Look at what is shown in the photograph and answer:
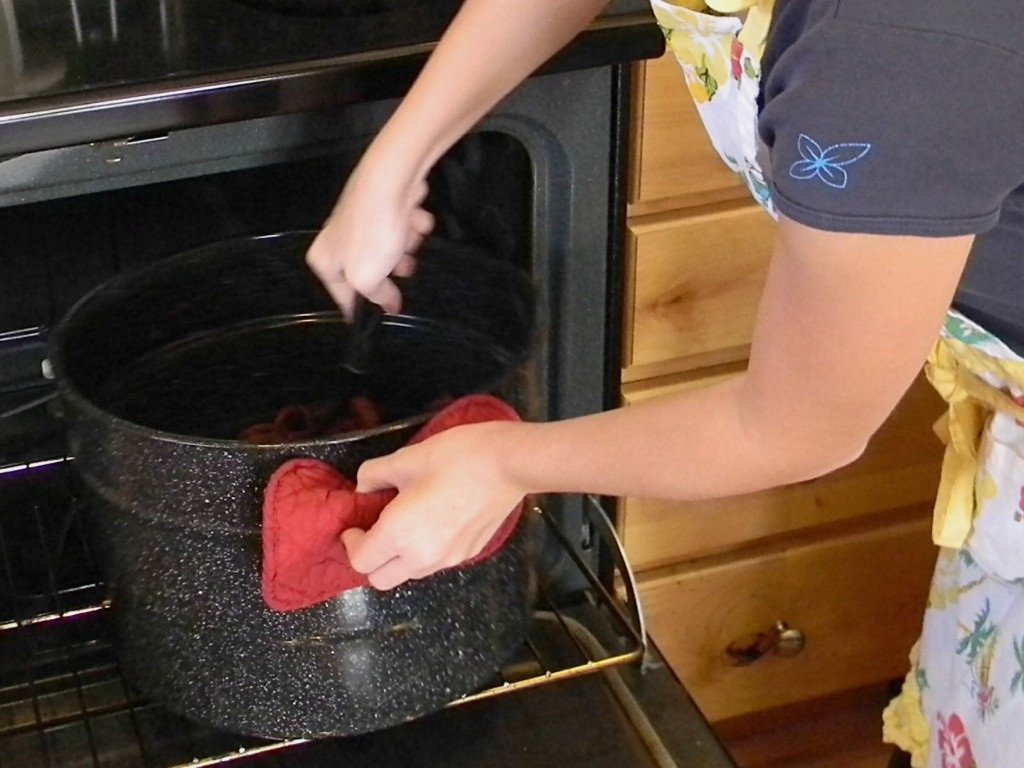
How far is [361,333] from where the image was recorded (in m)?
0.84

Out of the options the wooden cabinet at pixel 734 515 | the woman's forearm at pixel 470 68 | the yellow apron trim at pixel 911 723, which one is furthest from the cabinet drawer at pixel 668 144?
the yellow apron trim at pixel 911 723

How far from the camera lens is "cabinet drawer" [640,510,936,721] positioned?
119 centimetres

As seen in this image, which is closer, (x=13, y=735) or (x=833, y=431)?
(x=833, y=431)

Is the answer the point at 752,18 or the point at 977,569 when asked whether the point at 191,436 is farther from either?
the point at 977,569

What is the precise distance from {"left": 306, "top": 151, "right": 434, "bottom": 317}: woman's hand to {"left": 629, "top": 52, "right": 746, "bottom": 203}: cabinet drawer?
0.67ft

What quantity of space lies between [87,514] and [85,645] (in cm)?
18

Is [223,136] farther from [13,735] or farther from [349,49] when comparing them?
[13,735]

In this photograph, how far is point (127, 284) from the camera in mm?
837

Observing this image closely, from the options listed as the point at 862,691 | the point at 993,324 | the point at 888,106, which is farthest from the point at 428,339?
the point at 862,691

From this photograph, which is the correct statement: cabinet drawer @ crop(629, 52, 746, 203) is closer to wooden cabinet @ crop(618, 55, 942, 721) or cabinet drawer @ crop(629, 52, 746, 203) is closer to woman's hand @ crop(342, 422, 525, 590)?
wooden cabinet @ crop(618, 55, 942, 721)

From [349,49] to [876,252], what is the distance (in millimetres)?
403

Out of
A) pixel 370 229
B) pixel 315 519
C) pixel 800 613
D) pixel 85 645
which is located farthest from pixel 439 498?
pixel 800 613

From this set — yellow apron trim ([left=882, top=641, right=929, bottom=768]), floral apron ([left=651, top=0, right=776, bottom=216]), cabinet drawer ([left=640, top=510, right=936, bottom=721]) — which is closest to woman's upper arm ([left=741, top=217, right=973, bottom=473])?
floral apron ([left=651, top=0, right=776, bottom=216])

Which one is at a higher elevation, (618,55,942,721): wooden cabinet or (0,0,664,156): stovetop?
(0,0,664,156): stovetop
